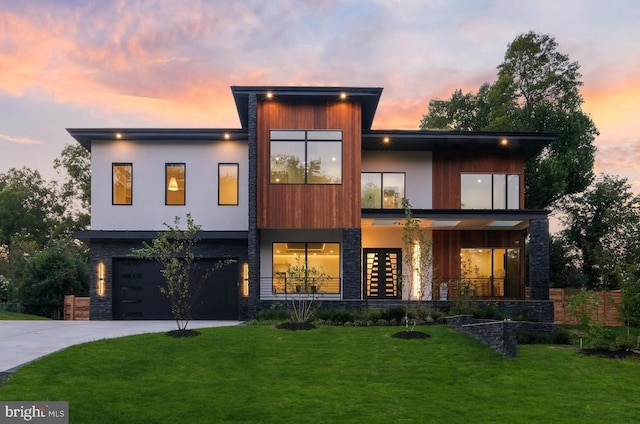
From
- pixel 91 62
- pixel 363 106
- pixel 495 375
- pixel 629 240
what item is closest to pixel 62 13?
pixel 91 62

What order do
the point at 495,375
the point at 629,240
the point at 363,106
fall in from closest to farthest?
the point at 495,375 < the point at 363,106 < the point at 629,240

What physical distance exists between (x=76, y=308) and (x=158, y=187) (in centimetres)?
590

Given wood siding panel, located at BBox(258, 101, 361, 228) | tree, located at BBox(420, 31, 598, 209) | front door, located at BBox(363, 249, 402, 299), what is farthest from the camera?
tree, located at BBox(420, 31, 598, 209)

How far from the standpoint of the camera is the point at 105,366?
10164mm

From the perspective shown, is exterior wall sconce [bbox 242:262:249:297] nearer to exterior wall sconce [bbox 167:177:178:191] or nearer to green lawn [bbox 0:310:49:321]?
exterior wall sconce [bbox 167:177:178:191]

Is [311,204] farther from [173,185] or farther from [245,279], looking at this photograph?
[173,185]

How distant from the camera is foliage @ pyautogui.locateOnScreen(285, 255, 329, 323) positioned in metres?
16.7

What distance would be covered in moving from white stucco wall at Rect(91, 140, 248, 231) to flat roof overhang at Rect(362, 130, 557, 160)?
18.2 feet

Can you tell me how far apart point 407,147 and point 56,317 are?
55.1ft

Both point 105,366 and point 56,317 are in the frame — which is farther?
point 56,317

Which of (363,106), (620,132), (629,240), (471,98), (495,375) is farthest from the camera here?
(471,98)

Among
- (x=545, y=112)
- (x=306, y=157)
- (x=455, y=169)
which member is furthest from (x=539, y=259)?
(x=545, y=112)

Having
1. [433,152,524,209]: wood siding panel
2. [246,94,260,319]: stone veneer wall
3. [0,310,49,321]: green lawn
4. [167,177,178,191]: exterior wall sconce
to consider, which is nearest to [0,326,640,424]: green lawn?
[246,94,260,319]: stone veneer wall

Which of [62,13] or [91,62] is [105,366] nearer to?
[62,13]
